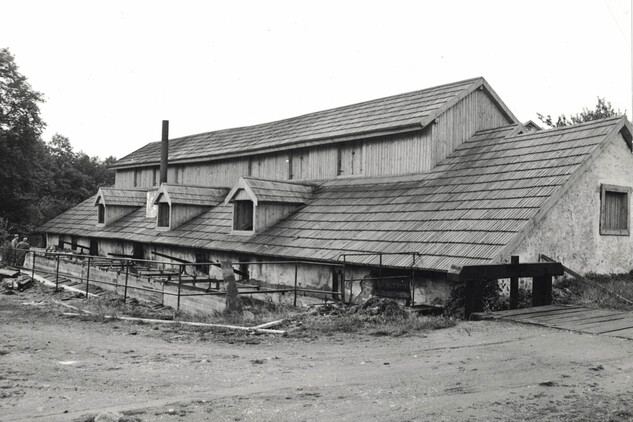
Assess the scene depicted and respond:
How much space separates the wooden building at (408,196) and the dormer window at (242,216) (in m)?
0.04

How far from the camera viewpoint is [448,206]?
16188 mm

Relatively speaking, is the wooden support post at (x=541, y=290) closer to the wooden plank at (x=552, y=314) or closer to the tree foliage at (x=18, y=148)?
the wooden plank at (x=552, y=314)

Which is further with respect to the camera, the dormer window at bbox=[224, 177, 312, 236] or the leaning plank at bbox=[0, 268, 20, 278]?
the leaning plank at bbox=[0, 268, 20, 278]

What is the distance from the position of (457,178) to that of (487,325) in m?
7.48

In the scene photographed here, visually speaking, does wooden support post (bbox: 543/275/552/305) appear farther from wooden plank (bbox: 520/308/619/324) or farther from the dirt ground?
the dirt ground

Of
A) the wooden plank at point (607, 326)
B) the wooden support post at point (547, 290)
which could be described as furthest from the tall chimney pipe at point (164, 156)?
the wooden plank at point (607, 326)

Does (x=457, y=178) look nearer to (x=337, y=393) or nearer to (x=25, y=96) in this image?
(x=337, y=393)

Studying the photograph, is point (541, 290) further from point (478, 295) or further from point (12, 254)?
point (12, 254)

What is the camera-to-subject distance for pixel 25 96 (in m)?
35.6

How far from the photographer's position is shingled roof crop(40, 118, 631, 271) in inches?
557

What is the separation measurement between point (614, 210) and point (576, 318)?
7021mm

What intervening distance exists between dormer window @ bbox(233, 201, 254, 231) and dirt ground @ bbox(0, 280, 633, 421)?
424 inches

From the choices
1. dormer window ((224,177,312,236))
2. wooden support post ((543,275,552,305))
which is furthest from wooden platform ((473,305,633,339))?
dormer window ((224,177,312,236))

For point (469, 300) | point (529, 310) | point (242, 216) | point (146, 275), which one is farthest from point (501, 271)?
point (146, 275)
